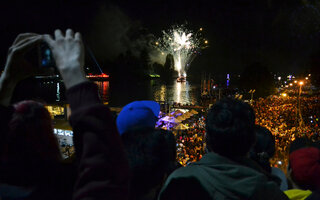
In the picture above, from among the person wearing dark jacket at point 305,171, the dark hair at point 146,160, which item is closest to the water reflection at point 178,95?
the person wearing dark jacket at point 305,171

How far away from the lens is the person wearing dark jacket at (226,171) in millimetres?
1358

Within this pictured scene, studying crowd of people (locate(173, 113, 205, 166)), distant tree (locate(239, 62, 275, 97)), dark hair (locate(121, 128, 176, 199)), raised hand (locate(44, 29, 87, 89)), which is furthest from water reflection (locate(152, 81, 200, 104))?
raised hand (locate(44, 29, 87, 89))

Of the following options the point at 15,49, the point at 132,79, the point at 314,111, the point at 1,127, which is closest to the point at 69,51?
the point at 15,49

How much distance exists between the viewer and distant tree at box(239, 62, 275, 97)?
48344 millimetres

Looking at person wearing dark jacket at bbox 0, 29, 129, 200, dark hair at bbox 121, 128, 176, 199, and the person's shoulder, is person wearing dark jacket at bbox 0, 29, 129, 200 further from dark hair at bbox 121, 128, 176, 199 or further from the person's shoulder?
the person's shoulder

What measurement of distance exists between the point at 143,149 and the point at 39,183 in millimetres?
631

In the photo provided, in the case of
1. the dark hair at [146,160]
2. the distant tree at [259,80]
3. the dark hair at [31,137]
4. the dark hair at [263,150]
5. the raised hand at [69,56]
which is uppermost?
the distant tree at [259,80]

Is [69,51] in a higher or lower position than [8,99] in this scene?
higher

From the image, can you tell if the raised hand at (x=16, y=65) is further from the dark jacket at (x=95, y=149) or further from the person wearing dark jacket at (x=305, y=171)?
the person wearing dark jacket at (x=305, y=171)

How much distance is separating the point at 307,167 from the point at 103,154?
1.79 metres

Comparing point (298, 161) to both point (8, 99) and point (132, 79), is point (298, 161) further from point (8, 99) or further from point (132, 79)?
point (132, 79)

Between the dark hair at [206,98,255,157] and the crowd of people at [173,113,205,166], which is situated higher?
the dark hair at [206,98,255,157]

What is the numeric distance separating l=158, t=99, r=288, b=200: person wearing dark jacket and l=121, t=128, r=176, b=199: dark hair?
0.69 feet

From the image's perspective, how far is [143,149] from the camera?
134 centimetres
